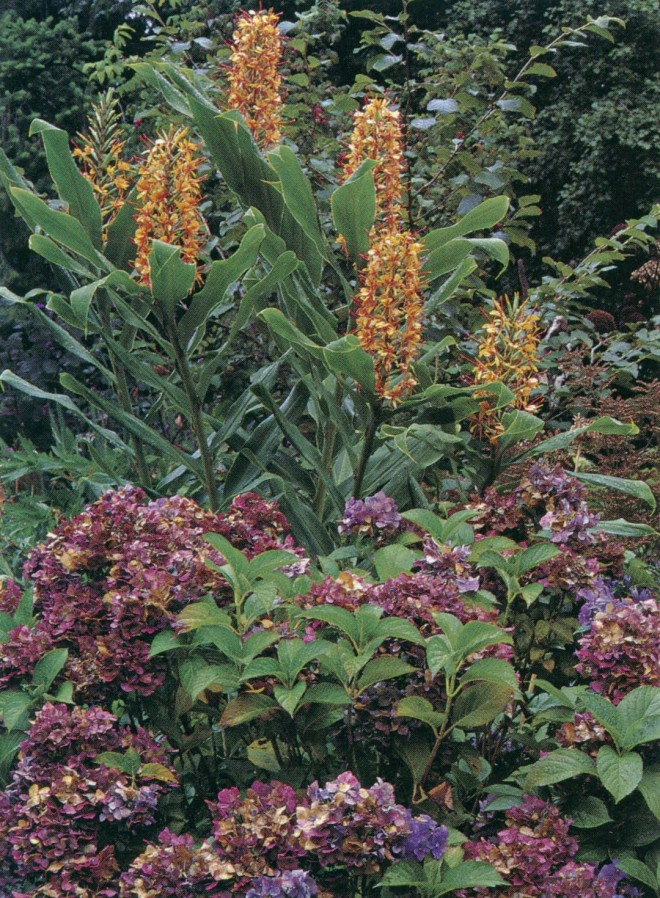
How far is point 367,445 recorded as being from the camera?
2389 mm

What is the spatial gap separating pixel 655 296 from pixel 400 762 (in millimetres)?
6635

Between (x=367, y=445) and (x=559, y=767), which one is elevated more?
(x=559, y=767)

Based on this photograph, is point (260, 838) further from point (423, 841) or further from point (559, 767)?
point (559, 767)

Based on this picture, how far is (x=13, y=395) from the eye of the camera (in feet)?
17.4

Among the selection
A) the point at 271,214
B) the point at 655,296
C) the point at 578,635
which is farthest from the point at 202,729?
the point at 655,296

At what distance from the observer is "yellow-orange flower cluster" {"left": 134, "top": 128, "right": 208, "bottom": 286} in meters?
2.31

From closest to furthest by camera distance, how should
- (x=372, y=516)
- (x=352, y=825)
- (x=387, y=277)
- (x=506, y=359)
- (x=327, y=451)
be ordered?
(x=352, y=825) < (x=372, y=516) < (x=387, y=277) < (x=506, y=359) < (x=327, y=451)

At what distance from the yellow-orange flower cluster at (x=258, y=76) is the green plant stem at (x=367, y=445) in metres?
0.87

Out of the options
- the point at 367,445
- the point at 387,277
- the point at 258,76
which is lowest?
the point at 367,445

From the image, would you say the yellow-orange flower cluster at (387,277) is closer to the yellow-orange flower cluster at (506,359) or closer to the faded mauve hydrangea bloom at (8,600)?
the yellow-orange flower cluster at (506,359)

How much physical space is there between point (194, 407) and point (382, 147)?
0.75 meters

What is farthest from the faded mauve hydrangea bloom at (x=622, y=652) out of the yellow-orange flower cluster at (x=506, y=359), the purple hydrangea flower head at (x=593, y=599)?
the yellow-orange flower cluster at (x=506, y=359)

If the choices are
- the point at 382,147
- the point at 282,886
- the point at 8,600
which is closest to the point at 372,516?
the point at 8,600

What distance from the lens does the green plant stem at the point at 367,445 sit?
2330 mm
